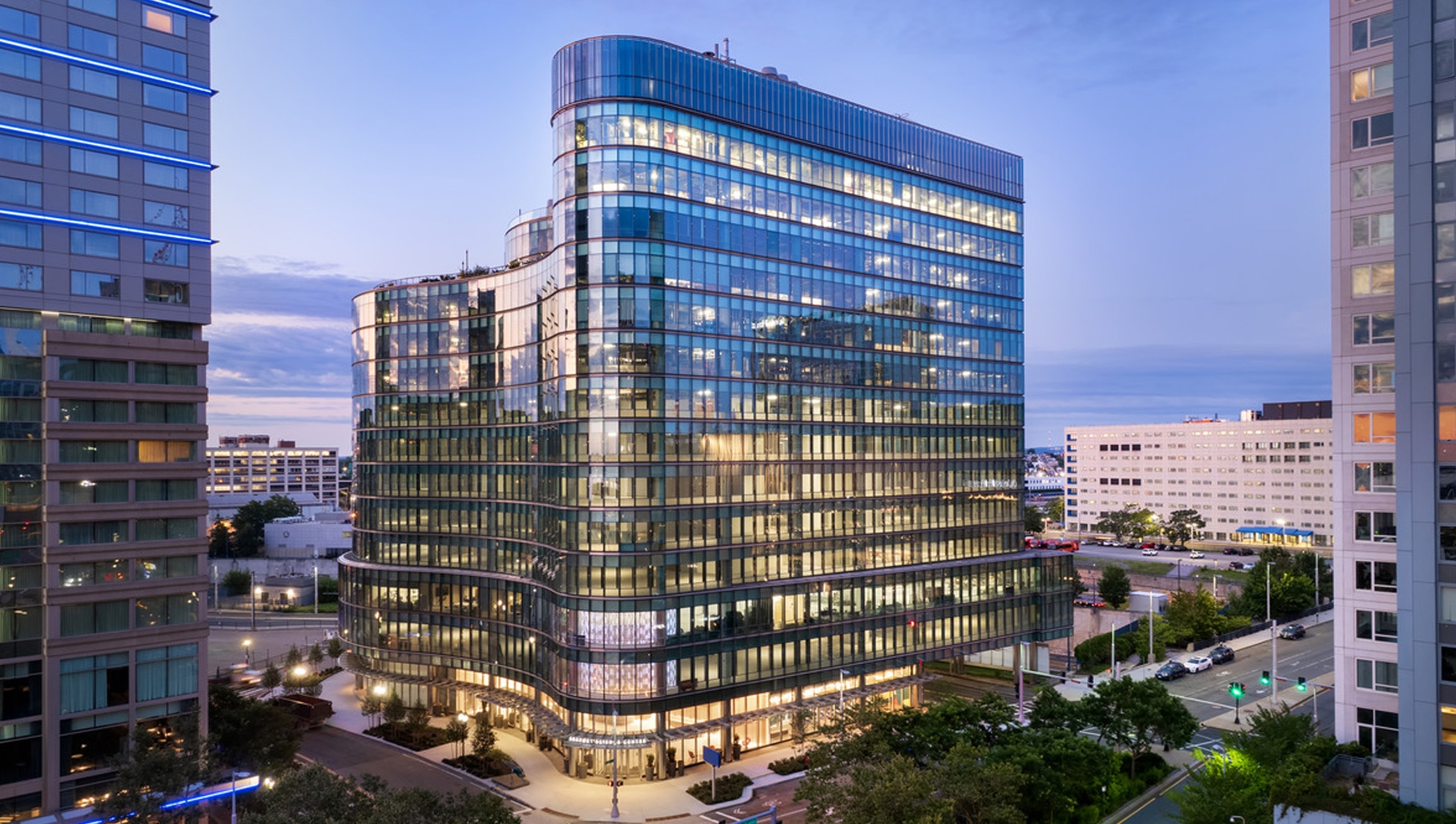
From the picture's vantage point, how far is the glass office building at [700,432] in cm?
6278

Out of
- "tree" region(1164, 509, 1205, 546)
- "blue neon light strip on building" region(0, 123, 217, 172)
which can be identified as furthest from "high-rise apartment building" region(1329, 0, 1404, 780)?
"tree" region(1164, 509, 1205, 546)

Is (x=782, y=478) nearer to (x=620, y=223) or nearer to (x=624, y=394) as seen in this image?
(x=624, y=394)

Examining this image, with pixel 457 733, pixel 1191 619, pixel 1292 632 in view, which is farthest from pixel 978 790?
pixel 1292 632

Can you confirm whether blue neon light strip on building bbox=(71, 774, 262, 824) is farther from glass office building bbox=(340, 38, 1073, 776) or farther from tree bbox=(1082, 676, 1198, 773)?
tree bbox=(1082, 676, 1198, 773)

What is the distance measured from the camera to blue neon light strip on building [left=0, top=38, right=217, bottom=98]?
50.3 m

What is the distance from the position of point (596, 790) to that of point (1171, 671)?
57.2 m

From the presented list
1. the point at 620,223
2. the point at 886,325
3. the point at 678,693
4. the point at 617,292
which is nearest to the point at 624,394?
the point at 617,292

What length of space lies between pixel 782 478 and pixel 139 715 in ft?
145

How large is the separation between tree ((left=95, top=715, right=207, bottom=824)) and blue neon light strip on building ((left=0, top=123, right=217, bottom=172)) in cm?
3343

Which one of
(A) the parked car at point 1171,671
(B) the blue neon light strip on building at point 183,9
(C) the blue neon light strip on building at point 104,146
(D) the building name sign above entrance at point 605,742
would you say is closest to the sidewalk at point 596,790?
(D) the building name sign above entrance at point 605,742

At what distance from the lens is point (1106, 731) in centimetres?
5619

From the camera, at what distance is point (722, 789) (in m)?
58.3

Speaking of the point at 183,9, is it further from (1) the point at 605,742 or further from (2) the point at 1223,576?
(2) the point at 1223,576

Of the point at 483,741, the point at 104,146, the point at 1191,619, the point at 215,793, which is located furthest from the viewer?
the point at 1191,619
